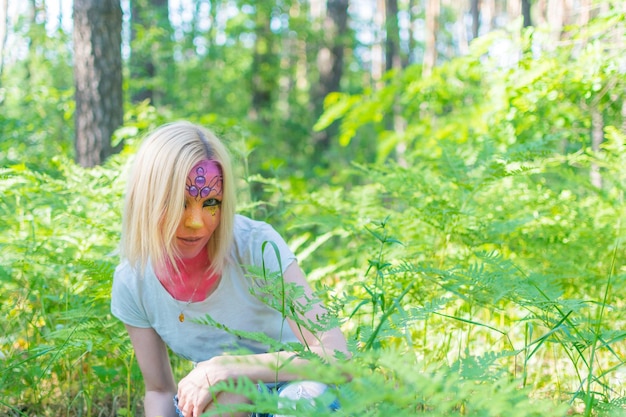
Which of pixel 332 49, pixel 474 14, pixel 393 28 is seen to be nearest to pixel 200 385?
pixel 332 49

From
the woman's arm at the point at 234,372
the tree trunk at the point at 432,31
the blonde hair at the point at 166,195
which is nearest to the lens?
the woman's arm at the point at 234,372

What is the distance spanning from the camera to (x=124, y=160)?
385 centimetres

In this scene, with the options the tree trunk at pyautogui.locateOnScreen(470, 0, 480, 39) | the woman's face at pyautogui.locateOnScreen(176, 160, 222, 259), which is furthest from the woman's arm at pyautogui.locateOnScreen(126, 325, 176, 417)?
the tree trunk at pyautogui.locateOnScreen(470, 0, 480, 39)

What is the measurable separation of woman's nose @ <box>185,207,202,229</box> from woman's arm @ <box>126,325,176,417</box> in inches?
19.3

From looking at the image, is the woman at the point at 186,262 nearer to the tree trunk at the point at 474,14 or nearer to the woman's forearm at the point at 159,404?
the woman's forearm at the point at 159,404

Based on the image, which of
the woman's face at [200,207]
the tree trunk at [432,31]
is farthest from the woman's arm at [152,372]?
the tree trunk at [432,31]

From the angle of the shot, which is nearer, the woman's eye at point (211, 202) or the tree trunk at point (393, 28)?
the woman's eye at point (211, 202)

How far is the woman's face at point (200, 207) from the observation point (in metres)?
2.13

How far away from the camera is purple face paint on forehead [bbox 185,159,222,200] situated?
2.13 m

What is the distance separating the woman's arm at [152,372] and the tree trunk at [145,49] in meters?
7.60

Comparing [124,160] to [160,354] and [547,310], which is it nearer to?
[160,354]

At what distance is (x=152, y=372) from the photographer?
2277 mm

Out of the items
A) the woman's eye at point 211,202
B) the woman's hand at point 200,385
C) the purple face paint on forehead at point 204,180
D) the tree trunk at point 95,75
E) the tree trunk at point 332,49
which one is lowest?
the woman's hand at point 200,385

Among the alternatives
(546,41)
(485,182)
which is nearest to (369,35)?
(546,41)
